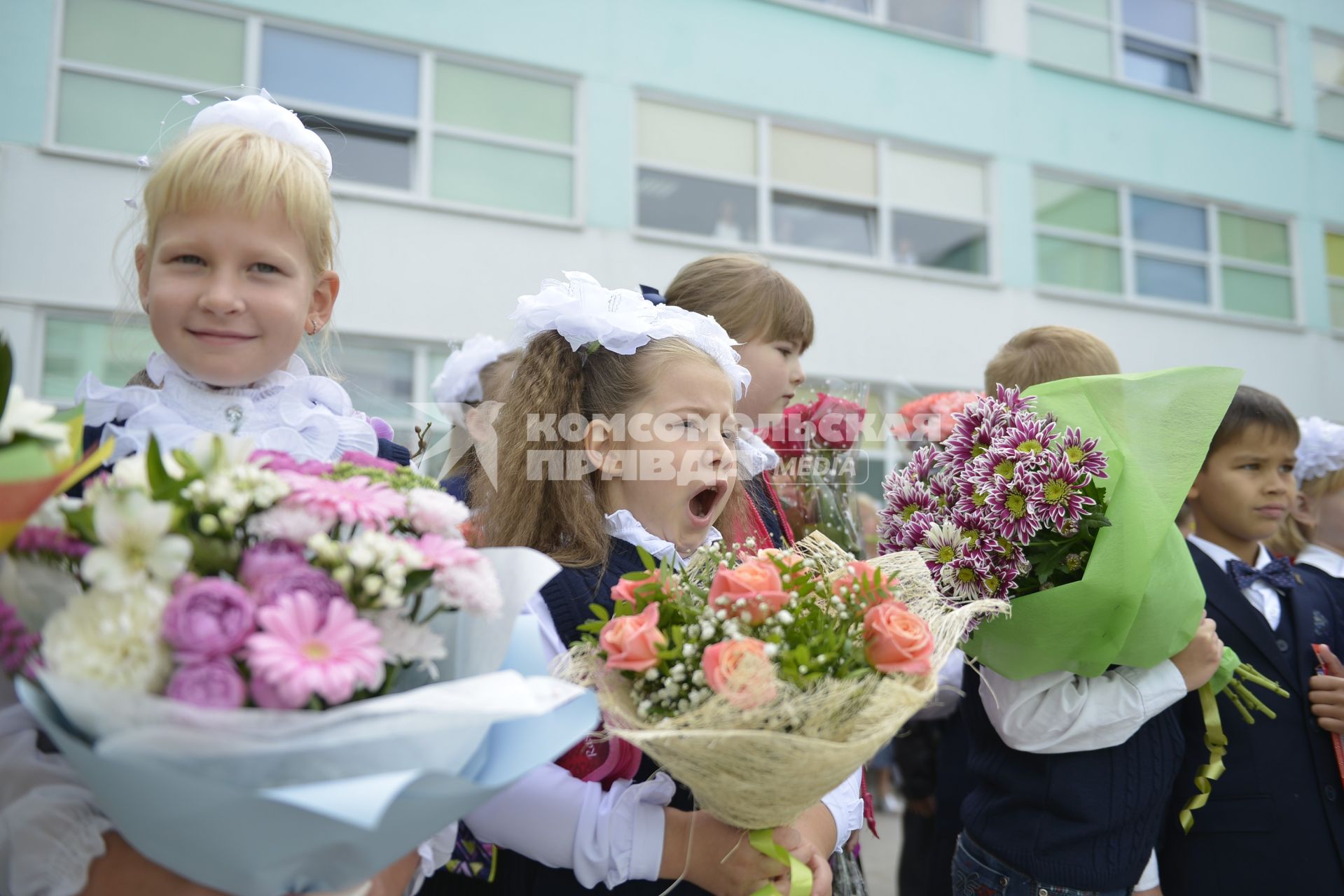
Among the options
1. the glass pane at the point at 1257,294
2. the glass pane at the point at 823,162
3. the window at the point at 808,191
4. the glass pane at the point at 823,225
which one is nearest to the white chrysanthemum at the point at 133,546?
the window at the point at 808,191

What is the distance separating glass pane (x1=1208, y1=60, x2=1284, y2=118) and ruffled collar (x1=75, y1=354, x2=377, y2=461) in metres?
14.1

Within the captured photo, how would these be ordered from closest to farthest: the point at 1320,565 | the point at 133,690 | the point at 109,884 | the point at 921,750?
the point at 133,690
the point at 109,884
the point at 1320,565
the point at 921,750

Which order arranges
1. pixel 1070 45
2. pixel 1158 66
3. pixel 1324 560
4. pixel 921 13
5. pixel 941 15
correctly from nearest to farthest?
pixel 1324 560 → pixel 921 13 → pixel 941 15 → pixel 1070 45 → pixel 1158 66

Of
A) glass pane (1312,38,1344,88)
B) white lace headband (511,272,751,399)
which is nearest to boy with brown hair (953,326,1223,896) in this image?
white lace headband (511,272,751,399)

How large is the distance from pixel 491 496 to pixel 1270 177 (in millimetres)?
14050

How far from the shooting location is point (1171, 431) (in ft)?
7.54

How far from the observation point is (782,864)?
1567mm

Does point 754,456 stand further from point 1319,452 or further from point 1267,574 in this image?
point 1319,452

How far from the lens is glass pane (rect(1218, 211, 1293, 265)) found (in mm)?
12664

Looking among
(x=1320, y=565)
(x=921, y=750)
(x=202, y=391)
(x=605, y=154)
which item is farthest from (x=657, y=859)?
(x=605, y=154)

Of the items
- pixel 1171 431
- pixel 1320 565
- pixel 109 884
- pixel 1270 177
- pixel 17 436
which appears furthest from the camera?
pixel 1270 177

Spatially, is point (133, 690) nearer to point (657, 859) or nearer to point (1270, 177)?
point (657, 859)

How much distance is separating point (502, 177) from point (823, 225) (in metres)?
3.57

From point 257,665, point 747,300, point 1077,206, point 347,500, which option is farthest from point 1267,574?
point 1077,206
